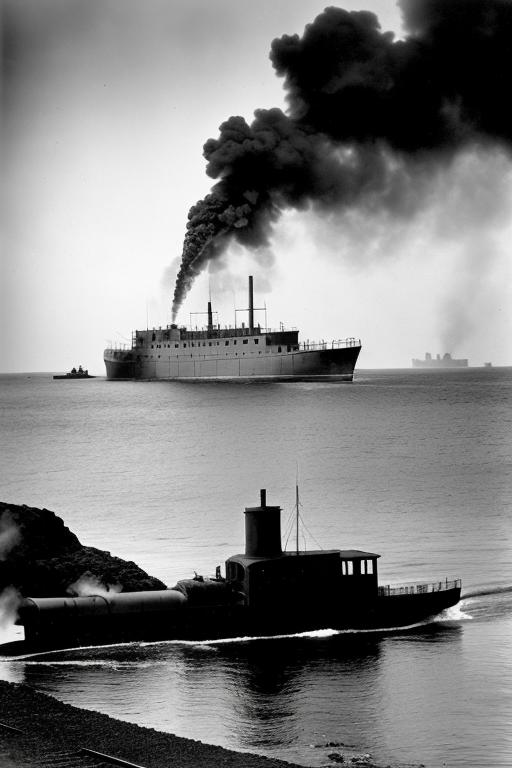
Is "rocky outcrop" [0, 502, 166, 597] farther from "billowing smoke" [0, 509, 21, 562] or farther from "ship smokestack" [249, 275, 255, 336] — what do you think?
"ship smokestack" [249, 275, 255, 336]

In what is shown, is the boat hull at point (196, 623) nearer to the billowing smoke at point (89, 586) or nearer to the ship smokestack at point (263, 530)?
the ship smokestack at point (263, 530)

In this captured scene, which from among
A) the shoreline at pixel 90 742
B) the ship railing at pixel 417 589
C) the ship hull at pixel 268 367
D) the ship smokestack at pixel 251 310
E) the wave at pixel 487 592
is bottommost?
the shoreline at pixel 90 742

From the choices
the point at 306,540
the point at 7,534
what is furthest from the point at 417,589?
the point at 7,534

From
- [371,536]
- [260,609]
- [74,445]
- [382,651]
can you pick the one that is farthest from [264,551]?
[74,445]

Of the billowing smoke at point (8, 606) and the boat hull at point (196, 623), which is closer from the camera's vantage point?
the boat hull at point (196, 623)

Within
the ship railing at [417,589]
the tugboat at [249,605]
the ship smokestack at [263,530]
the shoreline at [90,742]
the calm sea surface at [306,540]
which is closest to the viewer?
the shoreline at [90,742]

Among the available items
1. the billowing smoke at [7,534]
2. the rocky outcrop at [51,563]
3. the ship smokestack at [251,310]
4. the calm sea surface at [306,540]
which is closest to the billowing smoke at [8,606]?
the rocky outcrop at [51,563]

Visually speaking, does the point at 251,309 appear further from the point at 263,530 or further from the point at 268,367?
the point at 263,530
